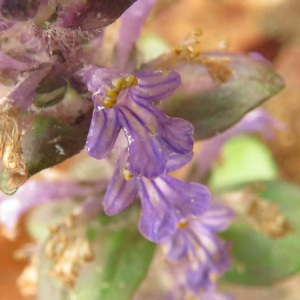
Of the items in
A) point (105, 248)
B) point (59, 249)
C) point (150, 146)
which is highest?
point (150, 146)

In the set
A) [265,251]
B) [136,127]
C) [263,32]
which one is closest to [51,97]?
[136,127]

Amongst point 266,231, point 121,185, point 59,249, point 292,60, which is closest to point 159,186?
point 121,185

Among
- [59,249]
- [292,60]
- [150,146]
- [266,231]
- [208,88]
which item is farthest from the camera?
[292,60]

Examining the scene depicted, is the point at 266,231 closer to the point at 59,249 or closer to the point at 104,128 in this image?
the point at 59,249

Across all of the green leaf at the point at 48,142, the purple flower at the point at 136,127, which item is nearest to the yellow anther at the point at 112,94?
the purple flower at the point at 136,127

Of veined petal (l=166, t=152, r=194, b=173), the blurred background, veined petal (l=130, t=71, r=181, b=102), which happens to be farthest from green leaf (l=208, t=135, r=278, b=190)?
veined petal (l=130, t=71, r=181, b=102)

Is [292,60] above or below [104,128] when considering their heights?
below
